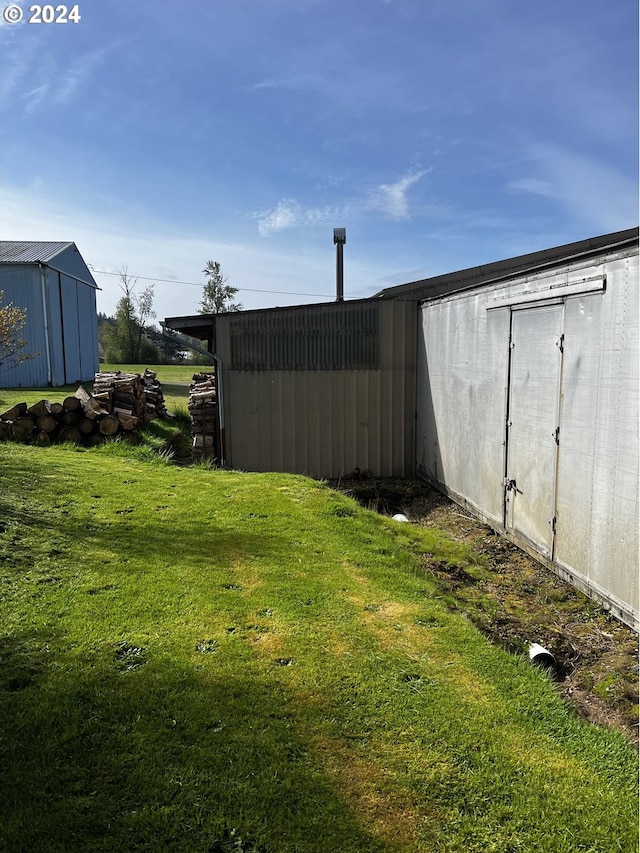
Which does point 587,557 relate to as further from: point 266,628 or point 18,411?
point 18,411

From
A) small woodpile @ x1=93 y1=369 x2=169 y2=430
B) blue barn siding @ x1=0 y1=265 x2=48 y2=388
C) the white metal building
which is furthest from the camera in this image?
blue barn siding @ x1=0 y1=265 x2=48 y2=388

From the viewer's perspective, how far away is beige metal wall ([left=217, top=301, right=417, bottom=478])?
9.00 meters

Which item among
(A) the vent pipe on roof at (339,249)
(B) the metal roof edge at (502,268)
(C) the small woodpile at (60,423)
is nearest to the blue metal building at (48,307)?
(C) the small woodpile at (60,423)

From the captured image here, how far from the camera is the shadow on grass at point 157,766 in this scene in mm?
1898

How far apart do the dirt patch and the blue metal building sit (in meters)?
16.9

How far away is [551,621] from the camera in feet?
13.9

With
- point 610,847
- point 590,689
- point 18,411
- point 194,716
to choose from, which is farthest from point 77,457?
point 610,847

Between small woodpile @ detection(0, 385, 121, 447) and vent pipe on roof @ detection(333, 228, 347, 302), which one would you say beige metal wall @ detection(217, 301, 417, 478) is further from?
vent pipe on roof @ detection(333, 228, 347, 302)

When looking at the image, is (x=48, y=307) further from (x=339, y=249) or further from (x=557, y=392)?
(x=557, y=392)

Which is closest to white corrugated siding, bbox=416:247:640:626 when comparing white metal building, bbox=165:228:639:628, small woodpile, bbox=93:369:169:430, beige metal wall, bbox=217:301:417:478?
white metal building, bbox=165:228:639:628

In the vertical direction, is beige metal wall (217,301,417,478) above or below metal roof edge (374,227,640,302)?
below

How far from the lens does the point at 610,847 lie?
198 cm

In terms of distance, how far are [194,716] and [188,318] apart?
7.16m

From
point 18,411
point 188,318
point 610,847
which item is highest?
point 188,318
